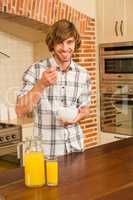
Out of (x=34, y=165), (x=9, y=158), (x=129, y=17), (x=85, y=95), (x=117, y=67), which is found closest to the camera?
(x=34, y=165)

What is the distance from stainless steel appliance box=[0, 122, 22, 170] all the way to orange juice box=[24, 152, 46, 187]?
6.27 ft

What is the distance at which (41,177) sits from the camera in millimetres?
1512

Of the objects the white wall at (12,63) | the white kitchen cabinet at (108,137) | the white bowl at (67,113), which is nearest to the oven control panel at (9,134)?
the white wall at (12,63)

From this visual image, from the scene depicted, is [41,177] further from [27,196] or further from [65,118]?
[65,118]

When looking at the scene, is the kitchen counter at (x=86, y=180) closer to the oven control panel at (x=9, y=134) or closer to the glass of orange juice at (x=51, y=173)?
the glass of orange juice at (x=51, y=173)

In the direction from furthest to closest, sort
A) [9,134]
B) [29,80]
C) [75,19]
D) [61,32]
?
[75,19] → [9,134] → [29,80] → [61,32]

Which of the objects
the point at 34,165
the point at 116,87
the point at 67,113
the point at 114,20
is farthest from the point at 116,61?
the point at 34,165

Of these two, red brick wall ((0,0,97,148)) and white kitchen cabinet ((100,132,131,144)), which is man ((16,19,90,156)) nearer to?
red brick wall ((0,0,97,148))

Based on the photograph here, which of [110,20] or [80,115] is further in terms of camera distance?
[110,20]

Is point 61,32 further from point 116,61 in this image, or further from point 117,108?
point 117,108

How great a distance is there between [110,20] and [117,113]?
1.04 meters

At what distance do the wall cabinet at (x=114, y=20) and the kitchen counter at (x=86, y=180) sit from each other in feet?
7.45

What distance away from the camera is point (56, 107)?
2.10 m

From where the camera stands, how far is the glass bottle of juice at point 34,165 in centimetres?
150
